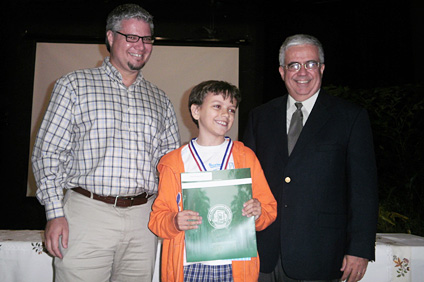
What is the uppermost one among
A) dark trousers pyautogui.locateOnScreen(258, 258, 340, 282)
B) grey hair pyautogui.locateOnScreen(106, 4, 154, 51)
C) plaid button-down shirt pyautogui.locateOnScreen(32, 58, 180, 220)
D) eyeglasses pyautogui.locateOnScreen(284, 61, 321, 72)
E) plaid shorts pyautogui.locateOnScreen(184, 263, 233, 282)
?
grey hair pyautogui.locateOnScreen(106, 4, 154, 51)

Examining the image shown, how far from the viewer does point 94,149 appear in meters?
1.71

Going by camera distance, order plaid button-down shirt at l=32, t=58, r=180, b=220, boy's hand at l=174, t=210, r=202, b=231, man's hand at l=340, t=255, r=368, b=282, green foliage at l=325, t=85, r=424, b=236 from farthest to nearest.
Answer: green foliage at l=325, t=85, r=424, b=236
plaid button-down shirt at l=32, t=58, r=180, b=220
man's hand at l=340, t=255, r=368, b=282
boy's hand at l=174, t=210, r=202, b=231

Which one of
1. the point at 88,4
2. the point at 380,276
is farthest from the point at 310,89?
the point at 88,4

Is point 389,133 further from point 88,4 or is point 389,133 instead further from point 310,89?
point 88,4

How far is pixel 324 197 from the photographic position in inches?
63.4

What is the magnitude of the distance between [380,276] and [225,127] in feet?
5.02

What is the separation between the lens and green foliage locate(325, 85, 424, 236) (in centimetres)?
339

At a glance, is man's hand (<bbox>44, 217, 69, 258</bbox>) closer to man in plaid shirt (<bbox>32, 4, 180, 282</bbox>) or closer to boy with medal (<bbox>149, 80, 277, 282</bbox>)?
man in plaid shirt (<bbox>32, 4, 180, 282</bbox>)

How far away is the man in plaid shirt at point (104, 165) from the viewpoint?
1.61m

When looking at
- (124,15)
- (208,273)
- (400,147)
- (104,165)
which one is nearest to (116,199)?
(104,165)

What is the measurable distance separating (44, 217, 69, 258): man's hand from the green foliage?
10.2 feet

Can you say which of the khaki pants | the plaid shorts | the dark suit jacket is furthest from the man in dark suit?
the khaki pants

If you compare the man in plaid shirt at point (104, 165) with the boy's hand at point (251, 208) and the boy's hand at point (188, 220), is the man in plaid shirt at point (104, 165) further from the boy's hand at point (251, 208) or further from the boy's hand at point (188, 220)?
the boy's hand at point (251, 208)

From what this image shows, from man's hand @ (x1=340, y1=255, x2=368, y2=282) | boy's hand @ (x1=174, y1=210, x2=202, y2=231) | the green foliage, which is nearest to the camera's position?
boy's hand @ (x1=174, y1=210, x2=202, y2=231)
